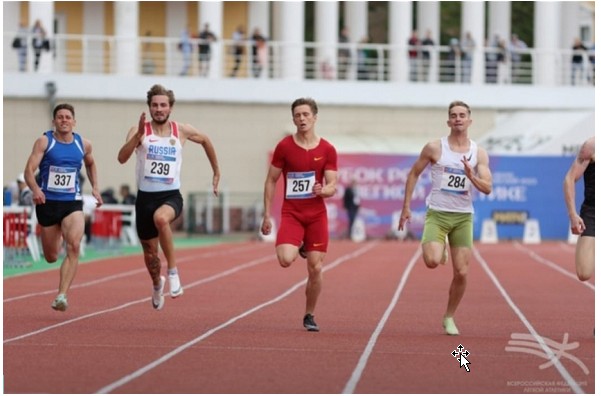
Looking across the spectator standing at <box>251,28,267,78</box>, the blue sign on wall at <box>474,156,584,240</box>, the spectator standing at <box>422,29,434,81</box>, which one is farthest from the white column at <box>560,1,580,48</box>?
the blue sign on wall at <box>474,156,584,240</box>

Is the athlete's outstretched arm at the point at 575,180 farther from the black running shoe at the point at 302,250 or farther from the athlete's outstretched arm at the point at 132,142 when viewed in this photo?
the athlete's outstretched arm at the point at 132,142

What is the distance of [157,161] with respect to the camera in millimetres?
14789

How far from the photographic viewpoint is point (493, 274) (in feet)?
85.2

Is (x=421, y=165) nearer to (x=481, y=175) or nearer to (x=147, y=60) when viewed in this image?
(x=481, y=175)

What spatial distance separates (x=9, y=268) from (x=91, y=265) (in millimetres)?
2147

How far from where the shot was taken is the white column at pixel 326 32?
54.0 m

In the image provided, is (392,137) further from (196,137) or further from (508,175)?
(196,137)

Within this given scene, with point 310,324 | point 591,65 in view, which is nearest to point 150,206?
point 310,324

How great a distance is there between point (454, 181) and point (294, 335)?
191cm

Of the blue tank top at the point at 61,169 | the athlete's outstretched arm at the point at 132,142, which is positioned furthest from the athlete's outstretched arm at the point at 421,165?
the blue tank top at the point at 61,169

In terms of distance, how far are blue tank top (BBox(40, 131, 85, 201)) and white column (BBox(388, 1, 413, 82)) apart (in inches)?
1495

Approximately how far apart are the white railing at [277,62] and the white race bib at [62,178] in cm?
3471

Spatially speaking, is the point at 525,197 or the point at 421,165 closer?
the point at 421,165

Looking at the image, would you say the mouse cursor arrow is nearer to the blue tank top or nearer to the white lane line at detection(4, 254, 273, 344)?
the white lane line at detection(4, 254, 273, 344)
